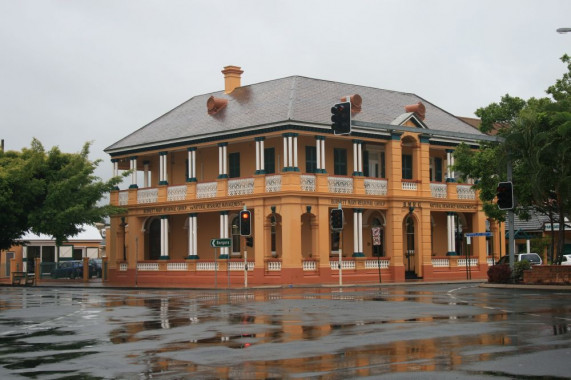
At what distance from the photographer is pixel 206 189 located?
45.6 metres

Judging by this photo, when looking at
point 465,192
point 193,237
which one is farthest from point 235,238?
point 465,192

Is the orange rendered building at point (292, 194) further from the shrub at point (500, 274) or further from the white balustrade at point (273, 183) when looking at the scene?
the shrub at point (500, 274)

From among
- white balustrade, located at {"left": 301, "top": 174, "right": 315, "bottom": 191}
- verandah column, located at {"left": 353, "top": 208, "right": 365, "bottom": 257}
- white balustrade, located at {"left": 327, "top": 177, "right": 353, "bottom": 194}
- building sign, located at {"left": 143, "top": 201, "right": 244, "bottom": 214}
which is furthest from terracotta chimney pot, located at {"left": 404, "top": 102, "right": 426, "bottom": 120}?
building sign, located at {"left": 143, "top": 201, "right": 244, "bottom": 214}

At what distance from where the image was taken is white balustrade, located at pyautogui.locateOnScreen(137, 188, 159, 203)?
48438mm

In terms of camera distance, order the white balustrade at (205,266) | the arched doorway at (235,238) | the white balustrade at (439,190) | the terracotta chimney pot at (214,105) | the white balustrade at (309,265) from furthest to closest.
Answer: the terracotta chimney pot at (214,105), the white balustrade at (439,190), the arched doorway at (235,238), the white balustrade at (205,266), the white balustrade at (309,265)

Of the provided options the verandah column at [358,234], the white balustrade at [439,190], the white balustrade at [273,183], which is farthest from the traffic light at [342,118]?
the white balustrade at [439,190]

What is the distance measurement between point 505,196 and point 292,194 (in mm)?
14030

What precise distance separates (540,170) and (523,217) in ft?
16.3

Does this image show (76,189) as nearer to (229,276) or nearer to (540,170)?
(229,276)

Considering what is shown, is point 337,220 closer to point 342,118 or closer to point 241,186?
point 241,186

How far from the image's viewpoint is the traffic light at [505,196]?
2935 centimetres

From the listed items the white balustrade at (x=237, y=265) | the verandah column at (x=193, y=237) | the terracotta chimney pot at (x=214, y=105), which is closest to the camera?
the white balustrade at (x=237, y=265)

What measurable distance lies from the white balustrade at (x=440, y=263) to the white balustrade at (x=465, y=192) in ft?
13.0

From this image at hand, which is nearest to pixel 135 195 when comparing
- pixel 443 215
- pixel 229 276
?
pixel 229 276
